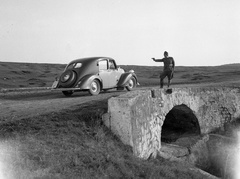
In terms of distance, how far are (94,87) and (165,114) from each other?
330 centimetres

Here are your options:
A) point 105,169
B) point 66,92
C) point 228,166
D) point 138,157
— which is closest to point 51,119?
point 105,169

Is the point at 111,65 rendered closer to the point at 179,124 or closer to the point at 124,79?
the point at 124,79

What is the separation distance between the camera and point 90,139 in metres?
6.68

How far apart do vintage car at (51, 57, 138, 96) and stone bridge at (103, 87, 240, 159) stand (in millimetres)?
2500

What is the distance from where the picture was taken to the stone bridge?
291 inches

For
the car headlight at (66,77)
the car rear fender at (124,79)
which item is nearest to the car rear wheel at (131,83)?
the car rear fender at (124,79)

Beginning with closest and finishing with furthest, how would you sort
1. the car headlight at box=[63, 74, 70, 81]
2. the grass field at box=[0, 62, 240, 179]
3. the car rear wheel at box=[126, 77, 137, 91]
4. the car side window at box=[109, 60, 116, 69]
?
the grass field at box=[0, 62, 240, 179] → the car headlight at box=[63, 74, 70, 81] → the car side window at box=[109, 60, 116, 69] → the car rear wheel at box=[126, 77, 137, 91]

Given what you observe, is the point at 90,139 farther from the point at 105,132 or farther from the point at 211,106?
the point at 211,106

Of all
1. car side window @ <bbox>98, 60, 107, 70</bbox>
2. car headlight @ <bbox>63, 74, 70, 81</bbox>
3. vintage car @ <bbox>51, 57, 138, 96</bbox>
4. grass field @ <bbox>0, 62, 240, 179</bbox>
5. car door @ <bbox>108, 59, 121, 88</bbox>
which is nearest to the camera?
grass field @ <bbox>0, 62, 240, 179</bbox>

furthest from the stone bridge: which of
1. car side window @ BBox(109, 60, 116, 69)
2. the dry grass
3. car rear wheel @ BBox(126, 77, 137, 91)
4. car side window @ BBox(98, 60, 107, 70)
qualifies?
car side window @ BBox(109, 60, 116, 69)

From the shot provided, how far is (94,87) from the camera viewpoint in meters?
10.6

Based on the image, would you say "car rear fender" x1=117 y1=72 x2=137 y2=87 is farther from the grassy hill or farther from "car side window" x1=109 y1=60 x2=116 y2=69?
the grassy hill

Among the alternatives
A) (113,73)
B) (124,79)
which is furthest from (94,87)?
(124,79)

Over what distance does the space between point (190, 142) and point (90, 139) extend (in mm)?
6400
